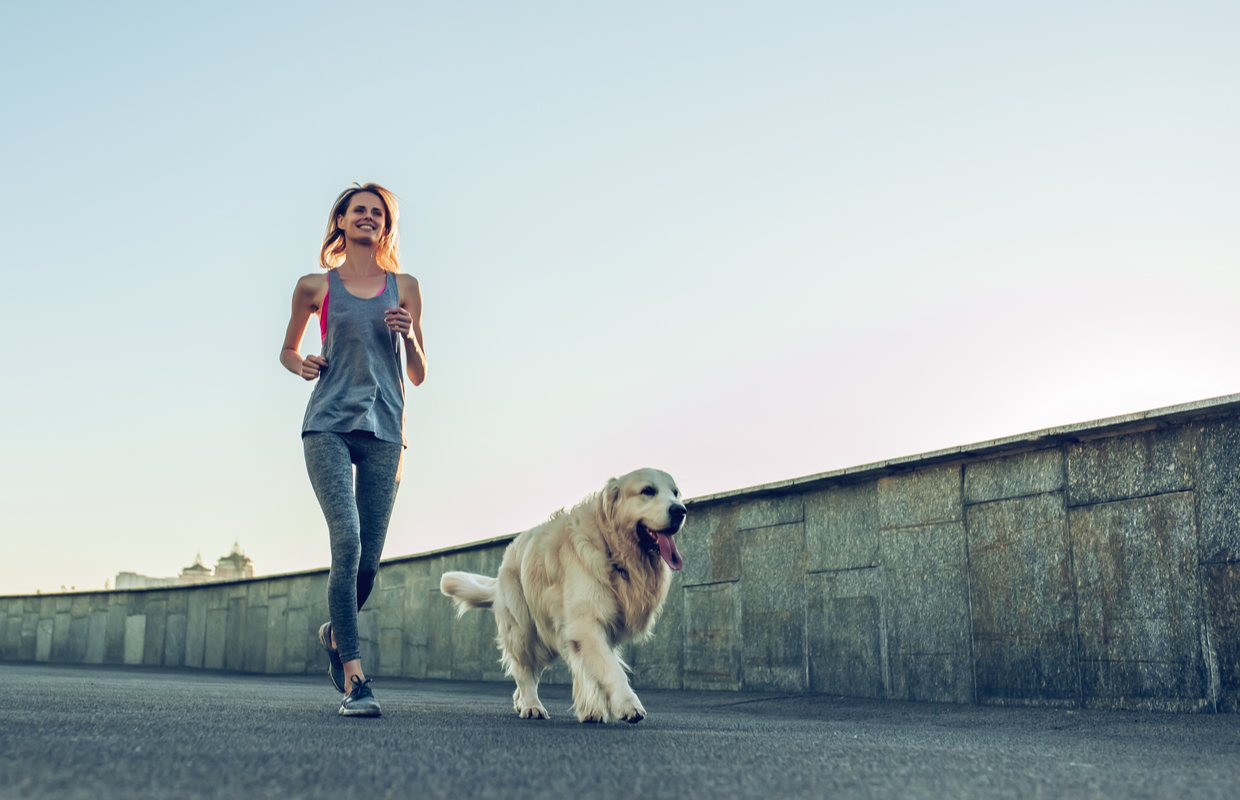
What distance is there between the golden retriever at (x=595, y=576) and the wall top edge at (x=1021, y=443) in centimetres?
196

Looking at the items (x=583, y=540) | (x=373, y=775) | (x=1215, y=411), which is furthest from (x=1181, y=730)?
(x=373, y=775)

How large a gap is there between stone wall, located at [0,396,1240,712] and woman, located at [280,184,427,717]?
10.8ft

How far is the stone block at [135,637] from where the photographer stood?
16.9 metres

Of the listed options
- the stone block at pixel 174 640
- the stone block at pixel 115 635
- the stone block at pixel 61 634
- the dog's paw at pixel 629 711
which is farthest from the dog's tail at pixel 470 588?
the stone block at pixel 61 634

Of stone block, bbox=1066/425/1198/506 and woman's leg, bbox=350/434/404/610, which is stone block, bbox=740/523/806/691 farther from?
woman's leg, bbox=350/434/404/610

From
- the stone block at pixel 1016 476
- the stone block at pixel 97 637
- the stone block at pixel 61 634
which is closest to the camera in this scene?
the stone block at pixel 1016 476

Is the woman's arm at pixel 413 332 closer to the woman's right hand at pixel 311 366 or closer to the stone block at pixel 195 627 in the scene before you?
the woman's right hand at pixel 311 366

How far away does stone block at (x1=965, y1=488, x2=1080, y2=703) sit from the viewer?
17.1ft

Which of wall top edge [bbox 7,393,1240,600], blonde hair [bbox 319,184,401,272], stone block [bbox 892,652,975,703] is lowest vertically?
stone block [bbox 892,652,975,703]

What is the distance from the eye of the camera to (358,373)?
411 cm

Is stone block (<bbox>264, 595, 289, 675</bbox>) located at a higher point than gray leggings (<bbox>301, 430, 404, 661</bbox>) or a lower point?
lower

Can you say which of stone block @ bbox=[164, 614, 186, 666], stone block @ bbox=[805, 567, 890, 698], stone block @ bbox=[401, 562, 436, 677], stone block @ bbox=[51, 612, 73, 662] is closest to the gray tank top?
stone block @ bbox=[805, 567, 890, 698]

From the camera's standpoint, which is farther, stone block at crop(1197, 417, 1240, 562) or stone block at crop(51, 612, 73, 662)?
stone block at crop(51, 612, 73, 662)

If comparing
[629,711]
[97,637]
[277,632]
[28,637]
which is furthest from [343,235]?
[28,637]
